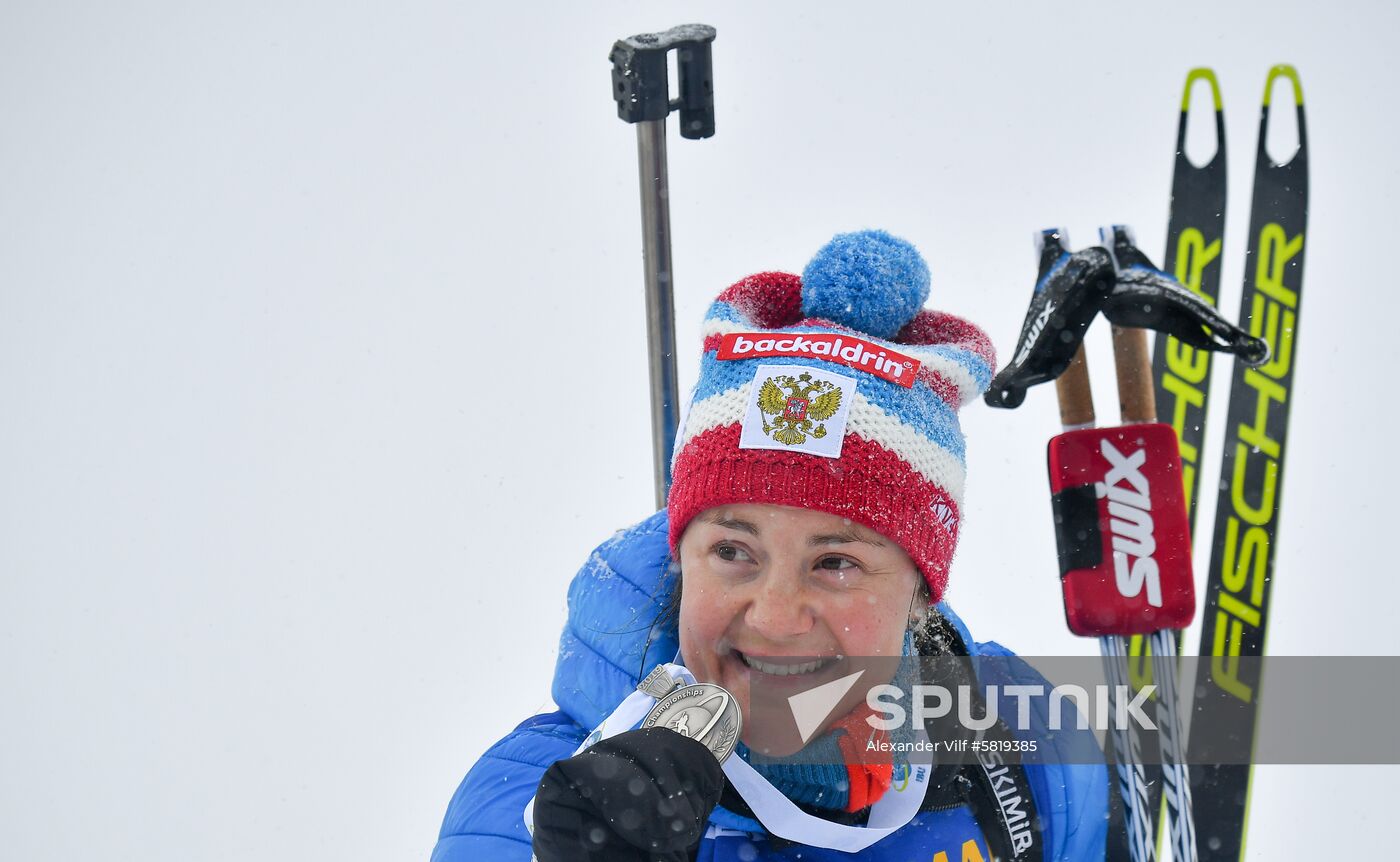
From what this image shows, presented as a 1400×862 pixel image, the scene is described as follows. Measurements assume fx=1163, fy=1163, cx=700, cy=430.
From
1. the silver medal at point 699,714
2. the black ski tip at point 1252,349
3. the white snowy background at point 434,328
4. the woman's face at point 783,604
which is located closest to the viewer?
the silver medal at point 699,714

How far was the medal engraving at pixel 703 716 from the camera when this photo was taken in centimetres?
119

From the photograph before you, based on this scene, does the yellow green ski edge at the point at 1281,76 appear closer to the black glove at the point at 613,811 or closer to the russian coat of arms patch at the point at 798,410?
the russian coat of arms patch at the point at 798,410

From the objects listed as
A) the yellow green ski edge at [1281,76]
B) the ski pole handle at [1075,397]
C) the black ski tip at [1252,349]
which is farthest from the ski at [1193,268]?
the black ski tip at [1252,349]

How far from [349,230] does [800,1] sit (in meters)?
1.53

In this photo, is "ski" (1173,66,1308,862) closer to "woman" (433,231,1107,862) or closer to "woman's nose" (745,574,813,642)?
"woman" (433,231,1107,862)

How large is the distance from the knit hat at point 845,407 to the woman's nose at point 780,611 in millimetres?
95

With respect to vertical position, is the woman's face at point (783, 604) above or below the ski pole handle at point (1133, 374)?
below

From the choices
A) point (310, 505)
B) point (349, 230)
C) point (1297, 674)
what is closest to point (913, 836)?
point (1297, 674)

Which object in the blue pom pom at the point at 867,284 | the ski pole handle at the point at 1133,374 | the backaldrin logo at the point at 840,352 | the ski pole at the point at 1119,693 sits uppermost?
the blue pom pom at the point at 867,284

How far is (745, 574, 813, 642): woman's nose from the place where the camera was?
128 centimetres

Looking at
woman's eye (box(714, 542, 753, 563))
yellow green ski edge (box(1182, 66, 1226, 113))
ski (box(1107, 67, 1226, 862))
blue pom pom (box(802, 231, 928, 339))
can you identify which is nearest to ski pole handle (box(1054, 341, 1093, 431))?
blue pom pom (box(802, 231, 928, 339))

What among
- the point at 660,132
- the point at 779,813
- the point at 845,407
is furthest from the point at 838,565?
the point at 660,132

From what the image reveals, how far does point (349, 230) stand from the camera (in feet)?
11.7

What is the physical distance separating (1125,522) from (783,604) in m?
0.64
